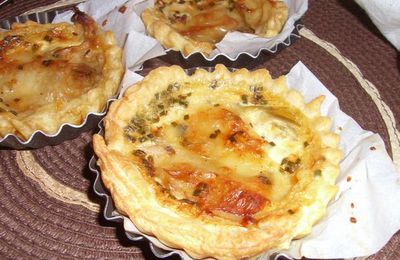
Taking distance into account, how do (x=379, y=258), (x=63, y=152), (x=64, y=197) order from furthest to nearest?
(x=63, y=152) → (x=64, y=197) → (x=379, y=258)

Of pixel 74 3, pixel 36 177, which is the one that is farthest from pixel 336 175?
pixel 74 3

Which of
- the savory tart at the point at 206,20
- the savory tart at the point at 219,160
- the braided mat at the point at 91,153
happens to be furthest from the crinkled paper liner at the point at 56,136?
the savory tart at the point at 206,20

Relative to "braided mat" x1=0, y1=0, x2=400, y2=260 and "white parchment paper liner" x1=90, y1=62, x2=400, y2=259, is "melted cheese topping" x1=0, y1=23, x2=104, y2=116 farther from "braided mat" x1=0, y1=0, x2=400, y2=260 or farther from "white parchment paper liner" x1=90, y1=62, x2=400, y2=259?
"white parchment paper liner" x1=90, y1=62, x2=400, y2=259

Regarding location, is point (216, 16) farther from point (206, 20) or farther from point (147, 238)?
point (147, 238)

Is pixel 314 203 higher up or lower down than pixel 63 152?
higher up

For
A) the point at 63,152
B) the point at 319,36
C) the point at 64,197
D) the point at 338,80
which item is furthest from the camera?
the point at 319,36

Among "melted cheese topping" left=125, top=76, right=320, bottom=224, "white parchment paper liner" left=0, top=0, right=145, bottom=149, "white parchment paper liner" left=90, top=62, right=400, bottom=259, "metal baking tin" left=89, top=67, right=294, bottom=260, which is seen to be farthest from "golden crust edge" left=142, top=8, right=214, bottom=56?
"metal baking tin" left=89, top=67, right=294, bottom=260

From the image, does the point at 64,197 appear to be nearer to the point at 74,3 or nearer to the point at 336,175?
the point at 336,175
